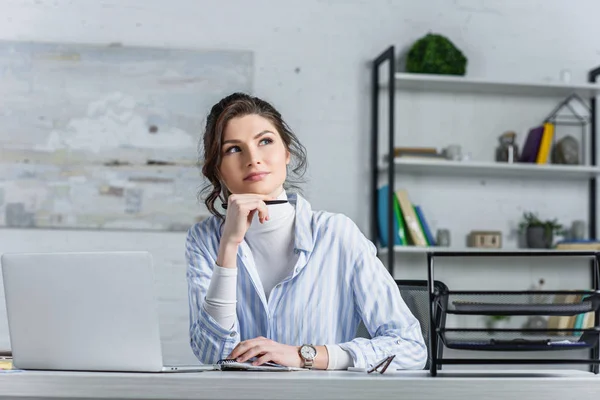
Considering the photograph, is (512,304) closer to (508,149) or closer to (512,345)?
(512,345)

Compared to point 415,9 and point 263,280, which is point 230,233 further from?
point 415,9

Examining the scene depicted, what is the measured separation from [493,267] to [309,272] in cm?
222

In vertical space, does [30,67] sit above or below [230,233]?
above

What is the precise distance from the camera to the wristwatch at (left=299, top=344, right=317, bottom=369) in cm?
142

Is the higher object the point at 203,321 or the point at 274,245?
the point at 274,245

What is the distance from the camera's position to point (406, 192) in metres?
3.57

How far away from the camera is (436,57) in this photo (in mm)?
3586

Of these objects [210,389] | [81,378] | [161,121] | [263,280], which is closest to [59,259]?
[81,378]

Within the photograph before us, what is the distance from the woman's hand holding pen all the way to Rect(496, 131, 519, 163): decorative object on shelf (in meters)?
2.35

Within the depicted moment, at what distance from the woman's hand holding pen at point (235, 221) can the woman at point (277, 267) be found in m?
0.07

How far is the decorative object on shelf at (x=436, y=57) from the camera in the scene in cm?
358

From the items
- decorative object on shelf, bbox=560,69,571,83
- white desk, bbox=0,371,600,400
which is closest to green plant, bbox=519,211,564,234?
decorative object on shelf, bbox=560,69,571,83

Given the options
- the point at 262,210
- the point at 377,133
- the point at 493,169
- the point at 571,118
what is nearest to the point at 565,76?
the point at 571,118

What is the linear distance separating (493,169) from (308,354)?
7.78ft
